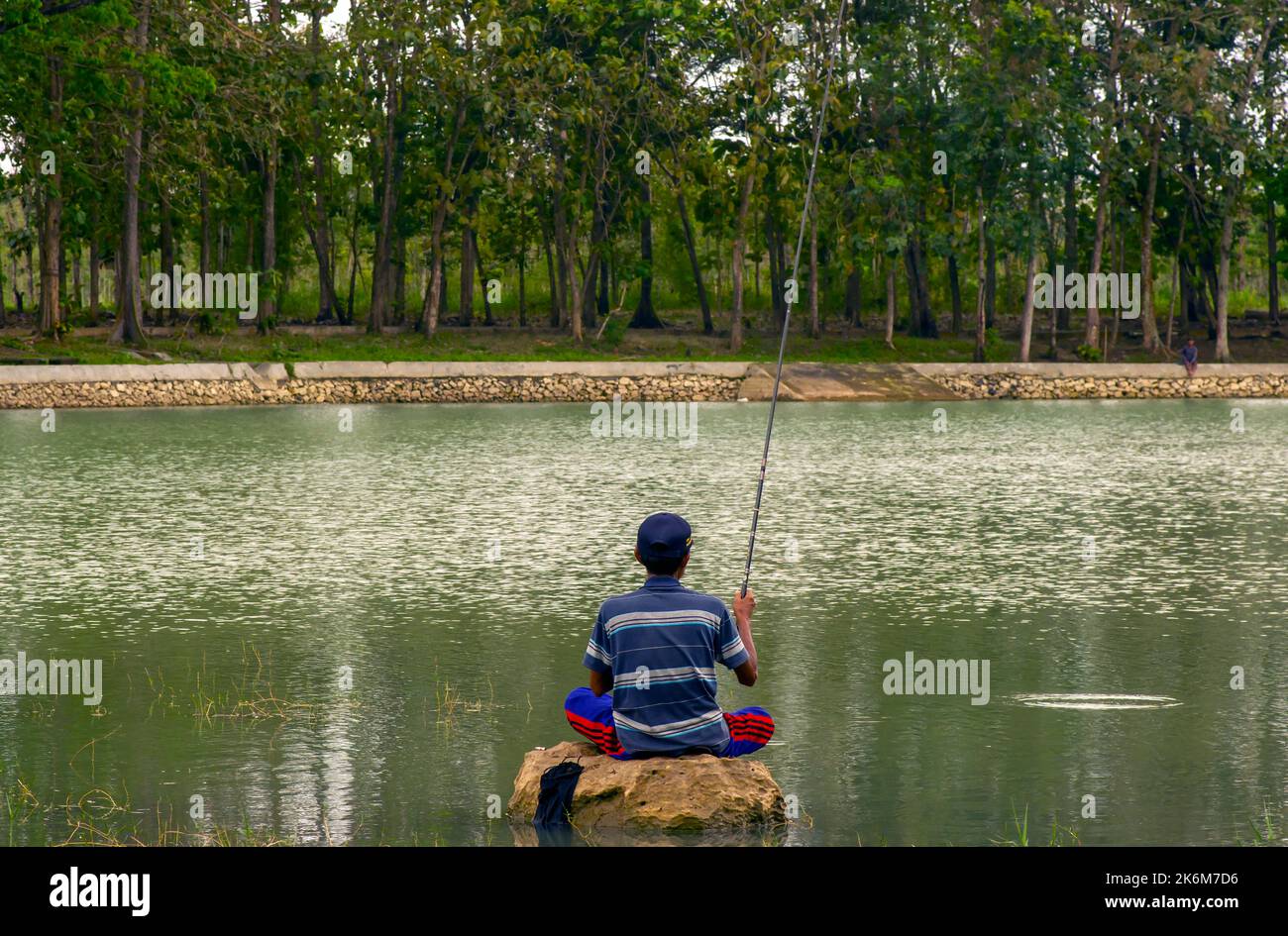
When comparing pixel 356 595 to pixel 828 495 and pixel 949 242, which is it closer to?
pixel 828 495

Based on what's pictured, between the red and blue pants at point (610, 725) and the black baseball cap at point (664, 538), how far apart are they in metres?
0.97

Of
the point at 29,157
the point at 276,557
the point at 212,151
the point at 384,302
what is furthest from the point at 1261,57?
the point at 276,557

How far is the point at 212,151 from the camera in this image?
192 ft

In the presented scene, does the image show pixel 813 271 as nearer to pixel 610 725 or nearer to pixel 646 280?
pixel 646 280

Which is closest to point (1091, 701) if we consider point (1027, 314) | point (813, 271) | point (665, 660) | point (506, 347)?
point (665, 660)

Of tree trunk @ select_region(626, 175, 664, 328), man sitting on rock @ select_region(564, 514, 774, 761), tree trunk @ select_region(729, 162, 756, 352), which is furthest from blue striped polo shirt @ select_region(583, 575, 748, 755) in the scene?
tree trunk @ select_region(626, 175, 664, 328)

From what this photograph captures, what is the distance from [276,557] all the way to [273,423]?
2393 centimetres

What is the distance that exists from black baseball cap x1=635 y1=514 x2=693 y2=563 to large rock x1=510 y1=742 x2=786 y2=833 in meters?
1.07

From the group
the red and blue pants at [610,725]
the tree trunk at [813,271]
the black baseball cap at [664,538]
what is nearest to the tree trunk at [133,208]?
the tree trunk at [813,271]

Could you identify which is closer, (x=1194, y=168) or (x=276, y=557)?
(x=276, y=557)

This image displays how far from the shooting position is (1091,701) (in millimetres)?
11797

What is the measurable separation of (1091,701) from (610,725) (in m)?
4.78

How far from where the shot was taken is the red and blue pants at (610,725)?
329 inches

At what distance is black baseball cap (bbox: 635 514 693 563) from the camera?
768 cm
